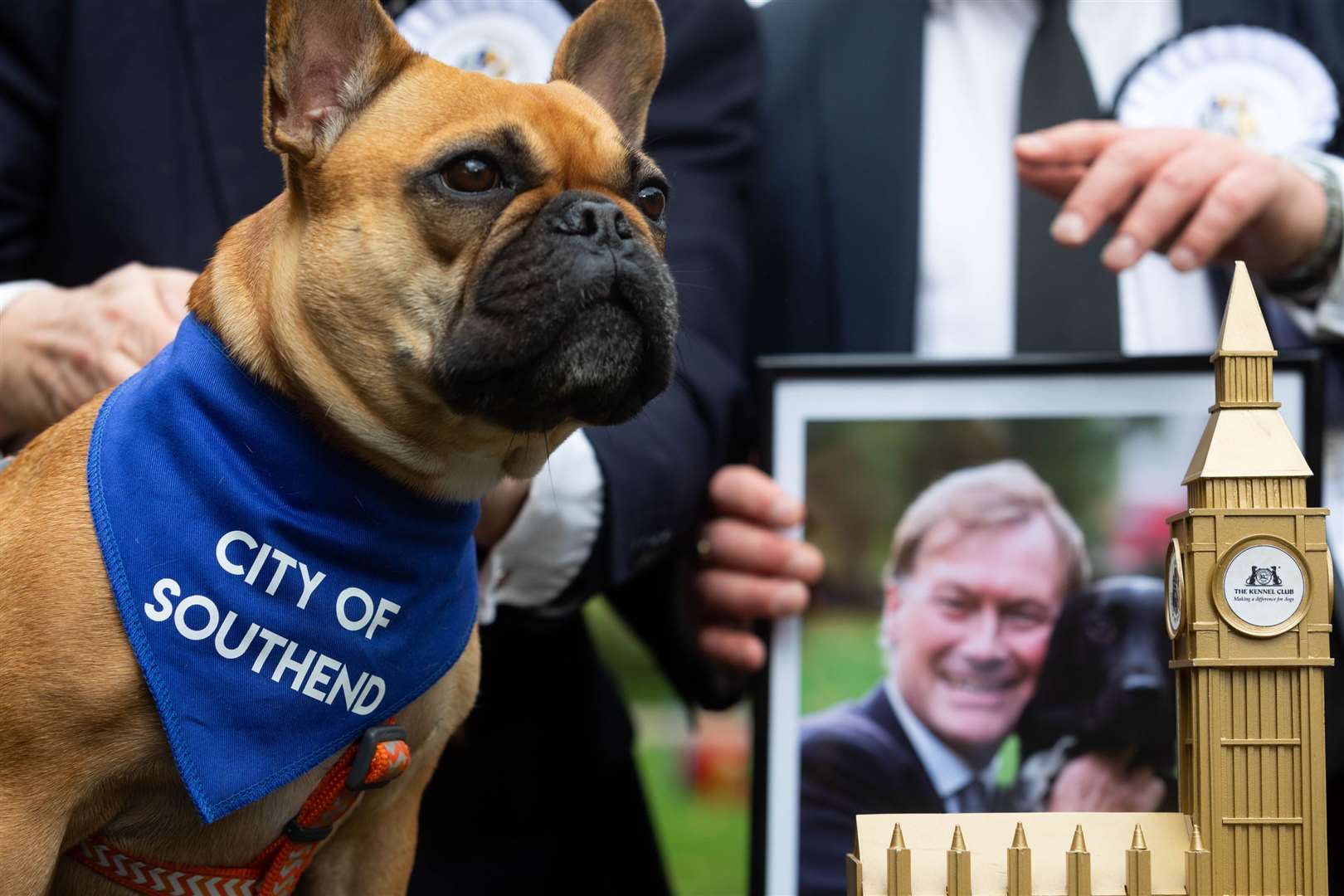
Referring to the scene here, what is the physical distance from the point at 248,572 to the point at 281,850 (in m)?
0.32

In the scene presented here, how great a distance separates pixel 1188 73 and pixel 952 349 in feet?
2.19

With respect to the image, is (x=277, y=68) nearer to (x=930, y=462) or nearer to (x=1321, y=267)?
(x=930, y=462)

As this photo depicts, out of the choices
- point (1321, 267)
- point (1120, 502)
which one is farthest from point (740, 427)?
point (1321, 267)

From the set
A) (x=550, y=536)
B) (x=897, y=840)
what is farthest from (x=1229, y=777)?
(x=550, y=536)

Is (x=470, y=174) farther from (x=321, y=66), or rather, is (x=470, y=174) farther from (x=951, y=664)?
(x=951, y=664)

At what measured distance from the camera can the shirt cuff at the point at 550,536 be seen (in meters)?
1.80

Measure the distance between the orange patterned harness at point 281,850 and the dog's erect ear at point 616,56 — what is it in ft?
2.77

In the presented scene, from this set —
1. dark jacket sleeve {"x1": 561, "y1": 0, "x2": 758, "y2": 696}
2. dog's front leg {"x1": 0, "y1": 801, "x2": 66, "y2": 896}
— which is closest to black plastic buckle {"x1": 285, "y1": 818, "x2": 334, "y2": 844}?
dog's front leg {"x1": 0, "y1": 801, "x2": 66, "y2": 896}

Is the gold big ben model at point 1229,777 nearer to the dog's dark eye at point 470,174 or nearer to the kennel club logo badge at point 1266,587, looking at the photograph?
the kennel club logo badge at point 1266,587

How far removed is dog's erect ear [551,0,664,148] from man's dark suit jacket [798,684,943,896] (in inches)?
37.2

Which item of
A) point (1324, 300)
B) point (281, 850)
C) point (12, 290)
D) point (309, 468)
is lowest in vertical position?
point (281, 850)

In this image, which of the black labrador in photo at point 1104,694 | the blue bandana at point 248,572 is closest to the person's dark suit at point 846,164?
the black labrador in photo at point 1104,694

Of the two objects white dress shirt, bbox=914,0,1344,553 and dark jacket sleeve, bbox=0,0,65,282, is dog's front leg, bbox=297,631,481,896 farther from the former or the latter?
white dress shirt, bbox=914,0,1344,553

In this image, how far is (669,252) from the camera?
2.31 meters
